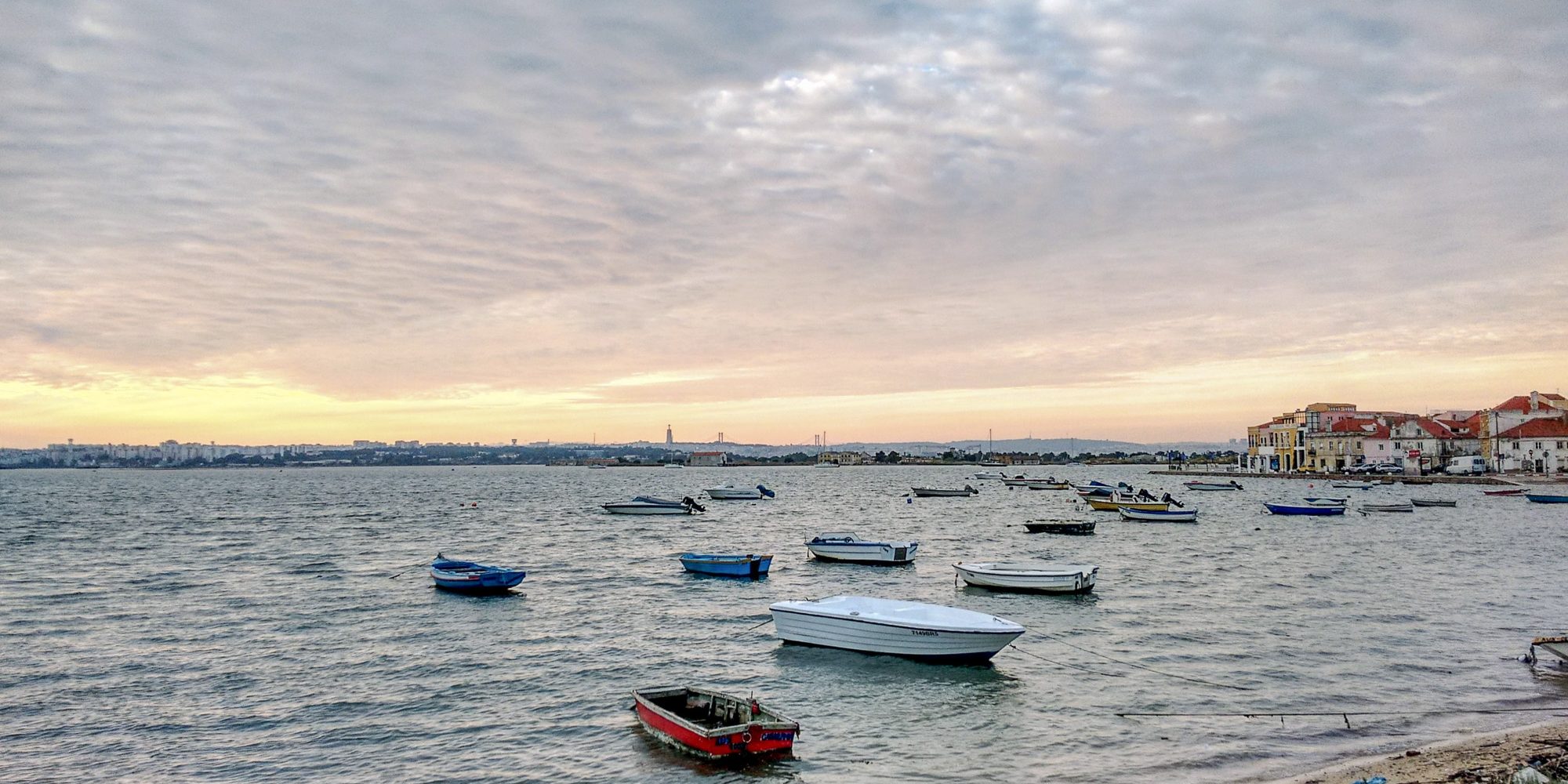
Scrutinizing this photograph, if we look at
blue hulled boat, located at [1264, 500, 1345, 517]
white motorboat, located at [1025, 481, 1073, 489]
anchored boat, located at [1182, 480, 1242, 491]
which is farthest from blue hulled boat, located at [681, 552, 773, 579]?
white motorboat, located at [1025, 481, 1073, 489]

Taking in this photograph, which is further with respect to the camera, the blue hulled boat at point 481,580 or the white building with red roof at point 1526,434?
the white building with red roof at point 1526,434

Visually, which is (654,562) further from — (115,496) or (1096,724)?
(115,496)

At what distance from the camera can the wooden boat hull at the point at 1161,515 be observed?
84188mm

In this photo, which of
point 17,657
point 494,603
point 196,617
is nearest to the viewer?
point 17,657

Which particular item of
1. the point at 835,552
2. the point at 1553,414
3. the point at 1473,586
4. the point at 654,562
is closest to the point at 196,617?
the point at 654,562

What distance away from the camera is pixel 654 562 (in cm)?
5628

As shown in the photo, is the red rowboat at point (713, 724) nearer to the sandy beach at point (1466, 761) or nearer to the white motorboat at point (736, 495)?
the sandy beach at point (1466, 761)

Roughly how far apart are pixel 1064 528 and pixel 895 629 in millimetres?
49064

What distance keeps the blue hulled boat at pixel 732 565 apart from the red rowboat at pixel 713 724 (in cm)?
2521

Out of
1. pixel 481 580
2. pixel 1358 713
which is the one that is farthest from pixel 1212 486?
pixel 1358 713

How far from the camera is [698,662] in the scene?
29.6m

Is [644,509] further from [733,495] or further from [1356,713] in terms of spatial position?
[1356,713]

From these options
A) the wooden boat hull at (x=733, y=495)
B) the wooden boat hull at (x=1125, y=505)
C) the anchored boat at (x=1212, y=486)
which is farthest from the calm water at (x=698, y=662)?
the anchored boat at (x=1212, y=486)

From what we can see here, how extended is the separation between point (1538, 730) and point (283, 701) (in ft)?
92.8
